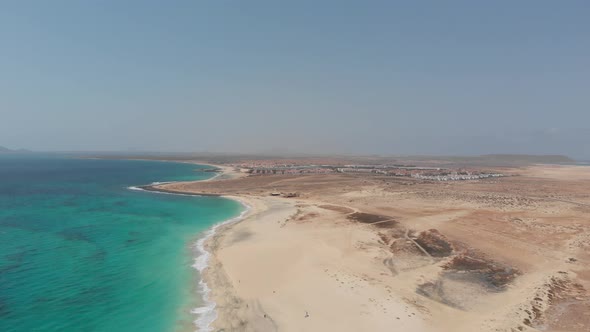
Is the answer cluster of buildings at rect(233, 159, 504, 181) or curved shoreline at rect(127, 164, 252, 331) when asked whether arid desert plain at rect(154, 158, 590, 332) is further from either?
cluster of buildings at rect(233, 159, 504, 181)

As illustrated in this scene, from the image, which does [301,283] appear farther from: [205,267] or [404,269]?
[404,269]

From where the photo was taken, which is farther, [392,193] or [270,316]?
[392,193]

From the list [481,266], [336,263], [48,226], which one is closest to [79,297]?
[336,263]

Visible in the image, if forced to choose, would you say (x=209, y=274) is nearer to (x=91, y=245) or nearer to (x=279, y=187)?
(x=91, y=245)

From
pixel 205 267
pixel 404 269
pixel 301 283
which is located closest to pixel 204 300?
pixel 205 267

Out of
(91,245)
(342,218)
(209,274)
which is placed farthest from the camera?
(342,218)

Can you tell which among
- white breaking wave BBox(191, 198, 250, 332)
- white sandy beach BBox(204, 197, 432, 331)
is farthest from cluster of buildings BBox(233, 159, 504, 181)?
white breaking wave BBox(191, 198, 250, 332)

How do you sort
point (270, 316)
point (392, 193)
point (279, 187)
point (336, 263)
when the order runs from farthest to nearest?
point (279, 187) < point (392, 193) < point (336, 263) < point (270, 316)
